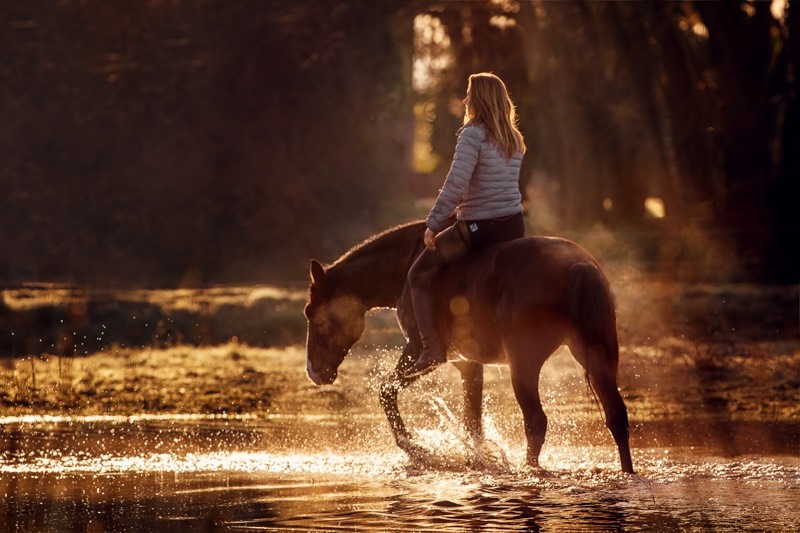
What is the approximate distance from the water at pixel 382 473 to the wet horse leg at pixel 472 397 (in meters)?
0.17

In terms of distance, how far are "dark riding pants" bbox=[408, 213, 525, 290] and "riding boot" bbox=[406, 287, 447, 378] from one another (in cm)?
7

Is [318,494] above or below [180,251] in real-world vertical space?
below

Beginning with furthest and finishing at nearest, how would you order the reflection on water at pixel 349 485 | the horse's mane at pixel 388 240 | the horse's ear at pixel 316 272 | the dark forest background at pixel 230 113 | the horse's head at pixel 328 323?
1. the dark forest background at pixel 230 113
2. the horse's head at pixel 328 323
3. the horse's ear at pixel 316 272
4. the horse's mane at pixel 388 240
5. the reflection on water at pixel 349 485

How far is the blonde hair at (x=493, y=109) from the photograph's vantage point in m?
10.6

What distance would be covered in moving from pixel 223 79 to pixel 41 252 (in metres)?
5.89

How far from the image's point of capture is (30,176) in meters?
36.9

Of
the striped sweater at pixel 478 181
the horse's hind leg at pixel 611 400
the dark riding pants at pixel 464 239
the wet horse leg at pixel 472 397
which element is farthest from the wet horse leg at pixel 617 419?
the wet horse leg at pixel 472 397

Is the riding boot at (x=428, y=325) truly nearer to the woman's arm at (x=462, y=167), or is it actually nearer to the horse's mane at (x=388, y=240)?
the woman's arm at (x=462, y=167)

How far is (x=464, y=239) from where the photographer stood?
1081 centimetres

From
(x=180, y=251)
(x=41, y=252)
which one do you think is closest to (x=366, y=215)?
(x=180, y=251)

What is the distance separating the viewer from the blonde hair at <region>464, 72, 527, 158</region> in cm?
1062

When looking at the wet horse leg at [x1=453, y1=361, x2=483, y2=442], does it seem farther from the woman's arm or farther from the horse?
the woman's arm

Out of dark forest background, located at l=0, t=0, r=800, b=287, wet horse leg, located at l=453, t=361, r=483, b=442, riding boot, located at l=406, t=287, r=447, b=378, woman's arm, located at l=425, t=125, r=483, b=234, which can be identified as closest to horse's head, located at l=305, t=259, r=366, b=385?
wet horse leg, located at l=453, t=361, r=483, b=442

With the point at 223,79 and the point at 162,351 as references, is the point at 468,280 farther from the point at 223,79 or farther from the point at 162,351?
the point at 223,79
